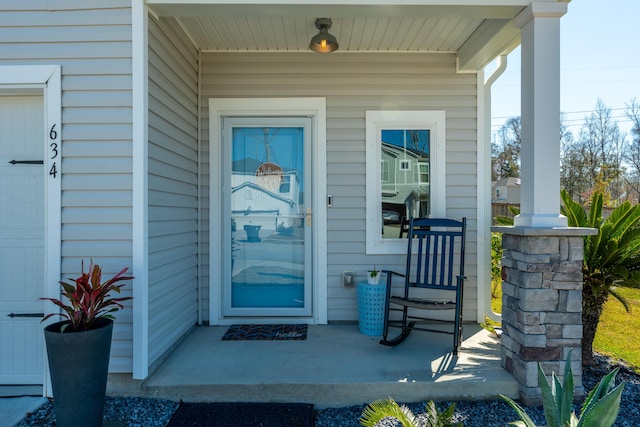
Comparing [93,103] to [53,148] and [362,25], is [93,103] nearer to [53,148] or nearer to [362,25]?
[53,148]

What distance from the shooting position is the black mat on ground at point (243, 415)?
2.23 meters

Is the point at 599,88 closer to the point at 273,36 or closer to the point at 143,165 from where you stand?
the point at 273,36

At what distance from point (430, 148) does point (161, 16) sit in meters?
2.45

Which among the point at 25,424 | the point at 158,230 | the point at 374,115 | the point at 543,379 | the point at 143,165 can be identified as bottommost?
the point at 25,424

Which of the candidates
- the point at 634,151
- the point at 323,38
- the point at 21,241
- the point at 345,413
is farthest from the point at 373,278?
the point at 634,151

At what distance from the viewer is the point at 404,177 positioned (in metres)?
3.77

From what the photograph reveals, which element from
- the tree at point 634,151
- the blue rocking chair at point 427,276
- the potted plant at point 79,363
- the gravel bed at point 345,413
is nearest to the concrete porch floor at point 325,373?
the gravel bed at point 345,413

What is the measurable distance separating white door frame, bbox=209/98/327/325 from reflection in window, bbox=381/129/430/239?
59 centimetres

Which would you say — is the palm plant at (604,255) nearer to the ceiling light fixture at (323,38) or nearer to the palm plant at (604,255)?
the palm plant at (604,255)

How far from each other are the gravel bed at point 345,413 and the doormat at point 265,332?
926 millimetres

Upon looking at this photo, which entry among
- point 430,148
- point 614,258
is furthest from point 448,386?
point 430,148

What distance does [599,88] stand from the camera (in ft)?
53.3

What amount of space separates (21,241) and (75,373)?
114 cm

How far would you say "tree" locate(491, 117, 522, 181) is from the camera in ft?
59.7
